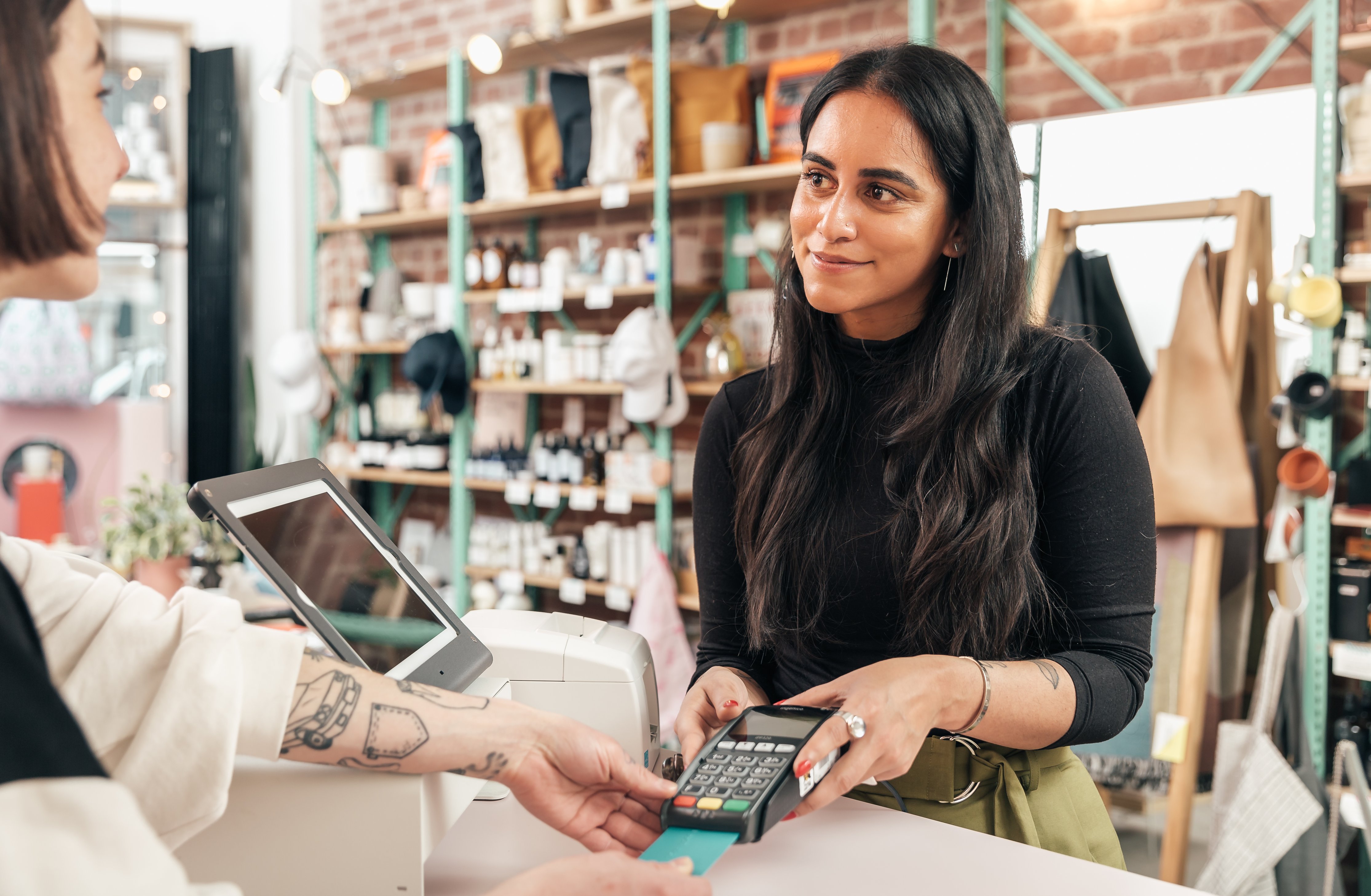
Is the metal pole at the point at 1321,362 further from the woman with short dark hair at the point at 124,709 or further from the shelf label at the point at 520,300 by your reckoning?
the shelf label at the point at 520,300

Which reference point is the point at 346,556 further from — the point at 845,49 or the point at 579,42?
the point at 579,42

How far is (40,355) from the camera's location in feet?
14.5

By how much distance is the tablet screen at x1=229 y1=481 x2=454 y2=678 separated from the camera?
3.25 ft

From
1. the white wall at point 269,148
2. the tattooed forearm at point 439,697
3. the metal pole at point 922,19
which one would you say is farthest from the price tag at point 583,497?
the tattooed forearm at point 439,697

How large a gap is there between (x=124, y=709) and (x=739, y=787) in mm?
497

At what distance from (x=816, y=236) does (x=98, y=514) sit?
4.55 meters

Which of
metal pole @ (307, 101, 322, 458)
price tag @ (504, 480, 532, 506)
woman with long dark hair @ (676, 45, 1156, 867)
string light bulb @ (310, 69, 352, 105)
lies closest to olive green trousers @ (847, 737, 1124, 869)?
woman with long dark hair @ (676, 45, 1156, 867)

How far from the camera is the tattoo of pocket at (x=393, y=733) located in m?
0.85

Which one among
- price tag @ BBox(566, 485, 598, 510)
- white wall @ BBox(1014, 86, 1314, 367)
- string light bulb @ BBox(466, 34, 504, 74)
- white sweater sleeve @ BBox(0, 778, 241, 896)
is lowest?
price tag @ BBox(566, 485, 598, 510)

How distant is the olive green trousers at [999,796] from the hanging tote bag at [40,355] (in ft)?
14.8

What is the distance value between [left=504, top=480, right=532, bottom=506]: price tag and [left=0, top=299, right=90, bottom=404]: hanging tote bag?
2204 millimetres

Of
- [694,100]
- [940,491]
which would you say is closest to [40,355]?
[694,100]

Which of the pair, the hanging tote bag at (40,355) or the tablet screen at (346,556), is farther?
the hanging tote bag at (40,355)

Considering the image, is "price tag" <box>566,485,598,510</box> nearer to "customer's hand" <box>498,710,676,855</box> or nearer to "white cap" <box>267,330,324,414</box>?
"white cap" <box>267,330,324,414</box>
